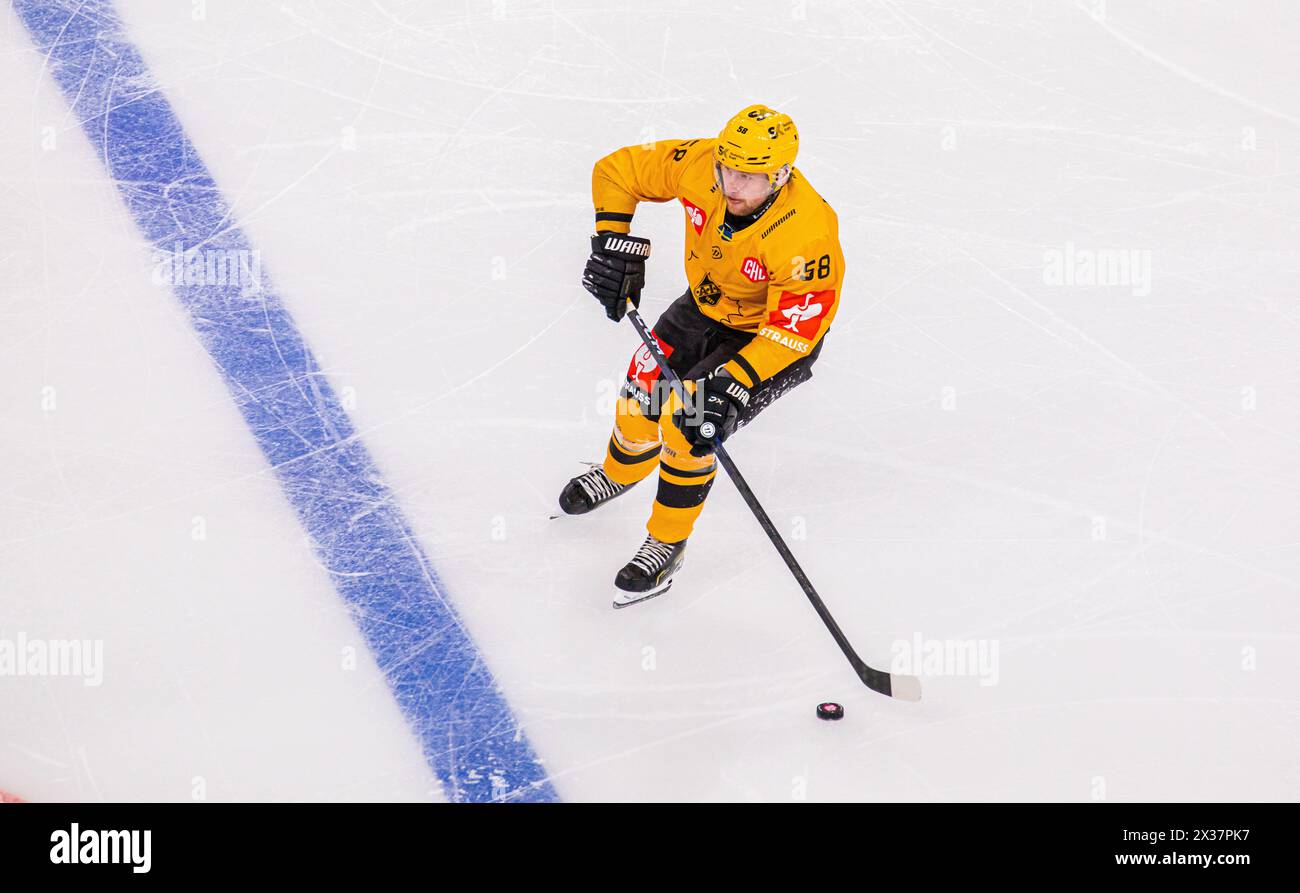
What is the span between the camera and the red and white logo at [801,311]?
3604 mm

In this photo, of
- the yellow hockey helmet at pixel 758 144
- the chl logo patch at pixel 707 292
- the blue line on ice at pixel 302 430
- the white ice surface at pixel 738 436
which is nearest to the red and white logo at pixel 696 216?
the chl logo patch at pixel 707 292

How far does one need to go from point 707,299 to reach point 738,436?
29.0 inches

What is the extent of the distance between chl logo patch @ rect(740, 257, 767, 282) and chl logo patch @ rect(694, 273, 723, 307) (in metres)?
0.17

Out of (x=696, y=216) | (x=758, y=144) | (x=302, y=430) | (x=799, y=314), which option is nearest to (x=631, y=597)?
(x=799, y=314)

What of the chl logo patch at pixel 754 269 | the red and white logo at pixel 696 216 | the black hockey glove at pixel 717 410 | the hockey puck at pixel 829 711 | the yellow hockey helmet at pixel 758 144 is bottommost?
the hockey puck at pixel 829 711

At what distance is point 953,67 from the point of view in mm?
5809

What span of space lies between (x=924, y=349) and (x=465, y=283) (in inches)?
61.3

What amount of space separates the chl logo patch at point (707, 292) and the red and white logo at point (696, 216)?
5.1 inches

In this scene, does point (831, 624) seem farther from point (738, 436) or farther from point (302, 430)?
point (302, 430)

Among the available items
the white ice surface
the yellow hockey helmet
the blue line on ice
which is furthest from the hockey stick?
the blue line on ice

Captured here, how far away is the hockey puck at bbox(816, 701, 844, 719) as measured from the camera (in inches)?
145

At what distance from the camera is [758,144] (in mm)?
3449

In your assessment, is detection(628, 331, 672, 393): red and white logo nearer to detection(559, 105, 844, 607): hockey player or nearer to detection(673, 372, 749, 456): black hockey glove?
detection(559, 105, 844, 607): hockey player

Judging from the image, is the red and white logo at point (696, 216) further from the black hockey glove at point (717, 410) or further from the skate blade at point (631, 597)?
the skate blade at point (631, 597)
